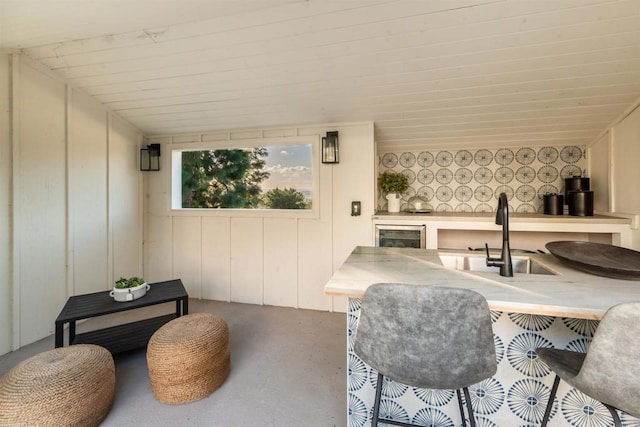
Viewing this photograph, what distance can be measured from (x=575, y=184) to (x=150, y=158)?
5.13 metres

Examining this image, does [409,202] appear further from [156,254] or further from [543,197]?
[156,254]

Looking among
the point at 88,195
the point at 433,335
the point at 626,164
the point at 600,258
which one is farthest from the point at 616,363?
the point at 88,195

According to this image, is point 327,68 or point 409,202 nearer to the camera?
point 327,68

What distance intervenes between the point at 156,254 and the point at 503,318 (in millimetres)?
3967

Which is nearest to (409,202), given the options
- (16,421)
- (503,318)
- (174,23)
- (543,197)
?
(543,197)

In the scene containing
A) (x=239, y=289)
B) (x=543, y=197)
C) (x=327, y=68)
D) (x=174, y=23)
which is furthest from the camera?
(x=239, y=289)

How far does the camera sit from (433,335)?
96 cm

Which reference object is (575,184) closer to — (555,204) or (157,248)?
(555,204)

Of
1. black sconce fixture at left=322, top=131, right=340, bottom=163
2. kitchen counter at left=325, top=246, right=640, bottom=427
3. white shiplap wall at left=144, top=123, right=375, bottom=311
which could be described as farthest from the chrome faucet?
black sconce fixture at left=322, top=131, right=340, bottom=163

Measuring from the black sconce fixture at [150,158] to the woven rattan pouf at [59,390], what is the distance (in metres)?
2.53

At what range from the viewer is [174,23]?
2.08 metres

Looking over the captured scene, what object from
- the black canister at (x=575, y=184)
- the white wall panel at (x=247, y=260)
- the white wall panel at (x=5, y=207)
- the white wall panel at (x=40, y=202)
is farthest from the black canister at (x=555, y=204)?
the white wall panel at (x=5, y=207)

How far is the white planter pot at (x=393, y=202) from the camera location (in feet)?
11.2

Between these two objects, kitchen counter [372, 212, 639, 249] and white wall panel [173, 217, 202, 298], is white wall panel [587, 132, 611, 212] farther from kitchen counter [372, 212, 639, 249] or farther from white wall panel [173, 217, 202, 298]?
white wall panel [173, 217, 202, 298]
